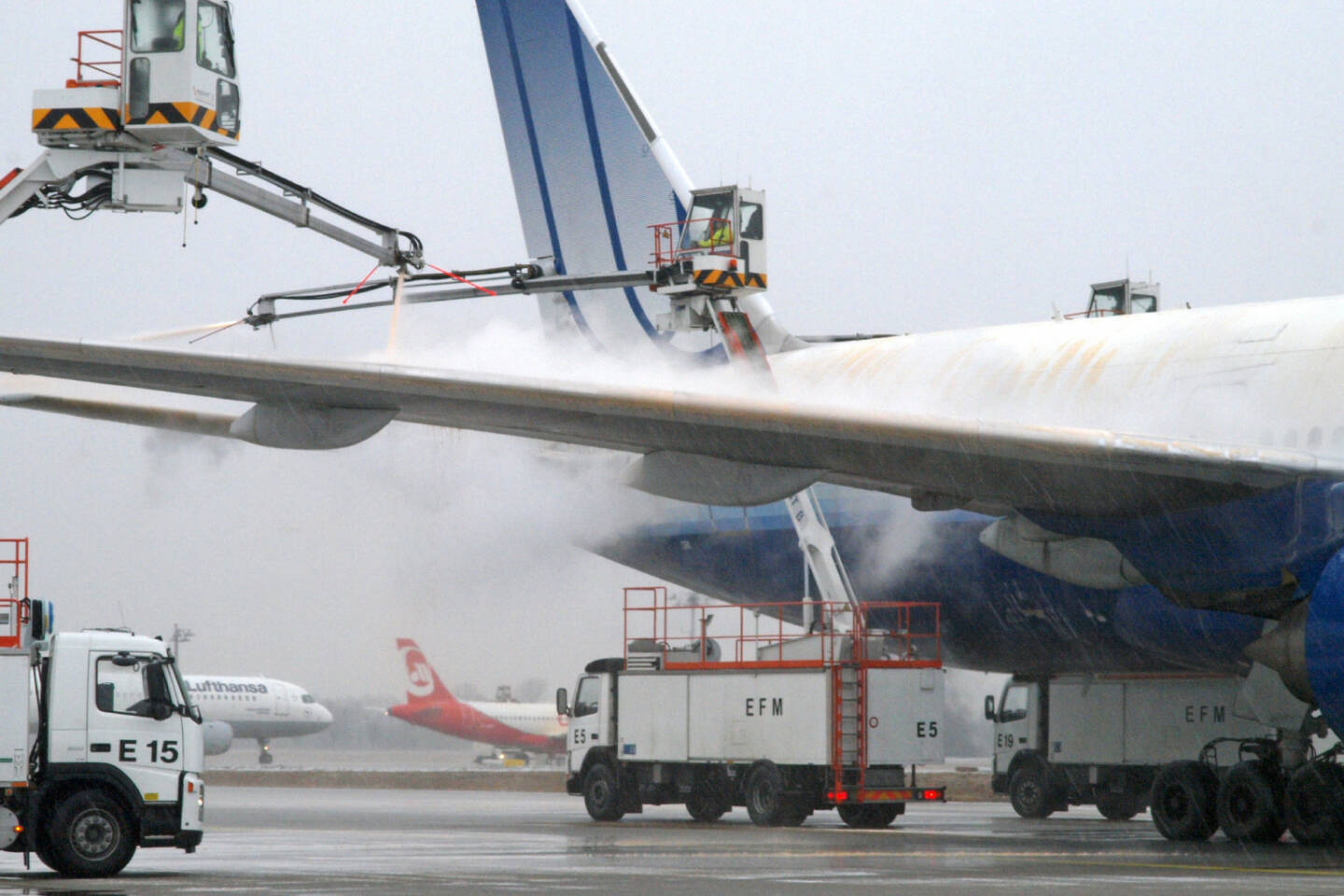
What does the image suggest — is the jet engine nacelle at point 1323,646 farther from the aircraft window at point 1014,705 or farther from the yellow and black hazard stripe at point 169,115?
the aircraft window at point 1014,705

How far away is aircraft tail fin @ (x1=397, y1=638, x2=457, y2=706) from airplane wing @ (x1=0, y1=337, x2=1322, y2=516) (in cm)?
5707

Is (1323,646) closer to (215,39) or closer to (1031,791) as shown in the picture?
(215,39)

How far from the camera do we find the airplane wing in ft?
38.5

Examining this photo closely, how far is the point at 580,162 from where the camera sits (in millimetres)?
24969

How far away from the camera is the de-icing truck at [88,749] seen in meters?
12.6

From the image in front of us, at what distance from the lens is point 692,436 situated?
1293 cm

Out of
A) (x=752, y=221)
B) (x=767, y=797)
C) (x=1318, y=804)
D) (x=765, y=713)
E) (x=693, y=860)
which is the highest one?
(x=752, y=221)

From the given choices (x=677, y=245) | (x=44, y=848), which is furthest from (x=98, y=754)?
(x=677, y=245)

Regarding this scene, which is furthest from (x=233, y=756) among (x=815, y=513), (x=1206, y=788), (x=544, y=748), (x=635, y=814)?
(x=1206, y=788)

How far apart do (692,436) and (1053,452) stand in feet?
8.73

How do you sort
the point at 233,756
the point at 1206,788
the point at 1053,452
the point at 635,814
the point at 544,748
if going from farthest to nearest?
the point at 233,756, the point at 544,748, the point at 635,814, the point at 1206,788, the point at 1053,452

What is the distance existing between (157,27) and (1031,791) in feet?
51.9

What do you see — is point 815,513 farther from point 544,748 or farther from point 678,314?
point 544,748

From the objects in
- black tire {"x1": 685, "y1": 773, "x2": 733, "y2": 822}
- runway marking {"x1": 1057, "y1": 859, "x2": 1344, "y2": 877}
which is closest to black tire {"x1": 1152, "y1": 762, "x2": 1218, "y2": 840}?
runway marking {"x1": 1057, "y1": 859, "x2": 1344, "y2": 877}
